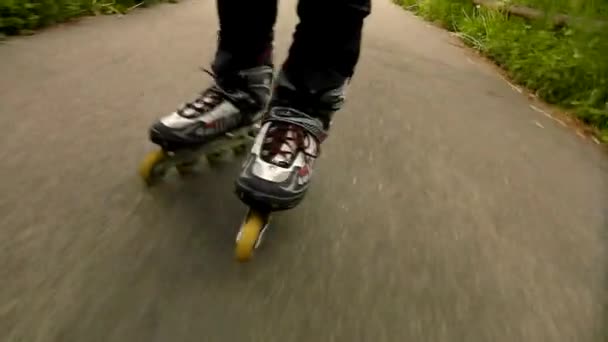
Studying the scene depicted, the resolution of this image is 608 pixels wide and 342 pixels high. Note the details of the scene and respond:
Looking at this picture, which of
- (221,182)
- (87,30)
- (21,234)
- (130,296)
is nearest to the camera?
(130,296)

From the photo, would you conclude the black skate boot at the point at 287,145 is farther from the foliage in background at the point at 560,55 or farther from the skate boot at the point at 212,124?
the foliage in background at the point at 560,55

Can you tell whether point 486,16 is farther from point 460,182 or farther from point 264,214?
point 264,214

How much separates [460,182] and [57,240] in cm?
86

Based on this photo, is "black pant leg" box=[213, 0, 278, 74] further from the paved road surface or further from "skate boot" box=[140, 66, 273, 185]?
the paved road surface

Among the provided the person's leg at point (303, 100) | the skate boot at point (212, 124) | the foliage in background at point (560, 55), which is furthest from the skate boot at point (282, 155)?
the foliage in background at point (560, 55)

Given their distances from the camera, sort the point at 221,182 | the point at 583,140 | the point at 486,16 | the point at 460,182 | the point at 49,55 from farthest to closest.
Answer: the point at 486,16 → the point at 49,55 → the point at 583,140 → the point at 460,182 → the point at 221,182

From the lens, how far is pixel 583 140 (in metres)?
1.75

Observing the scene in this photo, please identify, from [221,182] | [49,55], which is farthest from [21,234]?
[49,55]

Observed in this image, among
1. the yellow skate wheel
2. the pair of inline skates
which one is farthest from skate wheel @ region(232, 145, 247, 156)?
the yellow skate wheel

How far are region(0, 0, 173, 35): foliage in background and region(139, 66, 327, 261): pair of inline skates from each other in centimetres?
142

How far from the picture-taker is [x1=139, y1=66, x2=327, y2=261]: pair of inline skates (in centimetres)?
84

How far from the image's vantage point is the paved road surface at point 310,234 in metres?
0.73

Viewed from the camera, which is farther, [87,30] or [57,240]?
[87,30]

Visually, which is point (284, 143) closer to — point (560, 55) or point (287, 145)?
point (287, 145)
